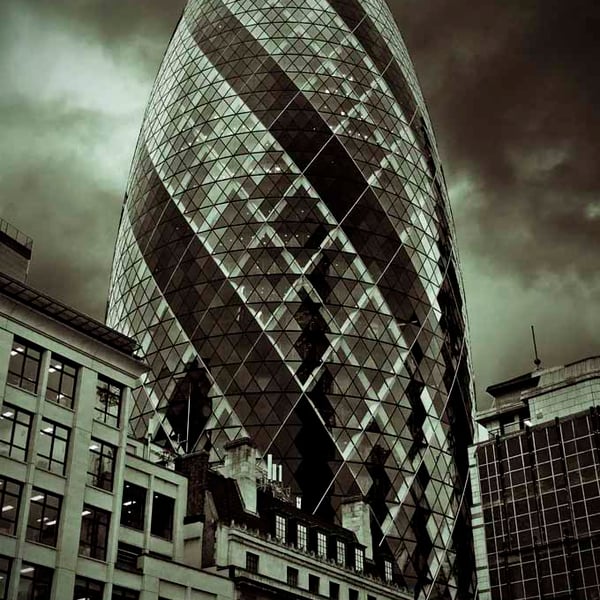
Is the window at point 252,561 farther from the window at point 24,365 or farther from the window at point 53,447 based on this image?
the window at point 24,365

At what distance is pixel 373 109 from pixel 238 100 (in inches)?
290

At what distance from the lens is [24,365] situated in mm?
26266

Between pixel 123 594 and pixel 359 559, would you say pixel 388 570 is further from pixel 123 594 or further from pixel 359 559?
pixel 123 594

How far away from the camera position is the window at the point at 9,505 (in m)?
24.2

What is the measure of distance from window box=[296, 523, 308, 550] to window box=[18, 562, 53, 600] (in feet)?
38.9

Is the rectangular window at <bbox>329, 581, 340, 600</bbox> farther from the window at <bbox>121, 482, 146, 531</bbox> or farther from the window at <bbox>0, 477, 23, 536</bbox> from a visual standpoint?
the window at <bbox>0, 477, 23, 536</bbox>

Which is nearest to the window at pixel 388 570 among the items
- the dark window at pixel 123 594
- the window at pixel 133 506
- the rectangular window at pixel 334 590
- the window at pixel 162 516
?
the rectangular window at pixel 334 590

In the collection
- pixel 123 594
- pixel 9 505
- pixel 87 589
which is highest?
pixel 9 505

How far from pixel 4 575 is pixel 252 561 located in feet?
33.5

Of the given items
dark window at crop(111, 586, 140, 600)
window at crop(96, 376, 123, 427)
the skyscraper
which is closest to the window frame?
window at crop(96, 376, 123, 427)

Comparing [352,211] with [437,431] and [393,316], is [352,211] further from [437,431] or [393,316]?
[437,431]

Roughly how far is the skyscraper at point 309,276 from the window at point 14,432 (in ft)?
76.3

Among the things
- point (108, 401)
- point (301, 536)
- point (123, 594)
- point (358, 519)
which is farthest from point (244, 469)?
point (123, 594)

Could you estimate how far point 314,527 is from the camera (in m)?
36.4
